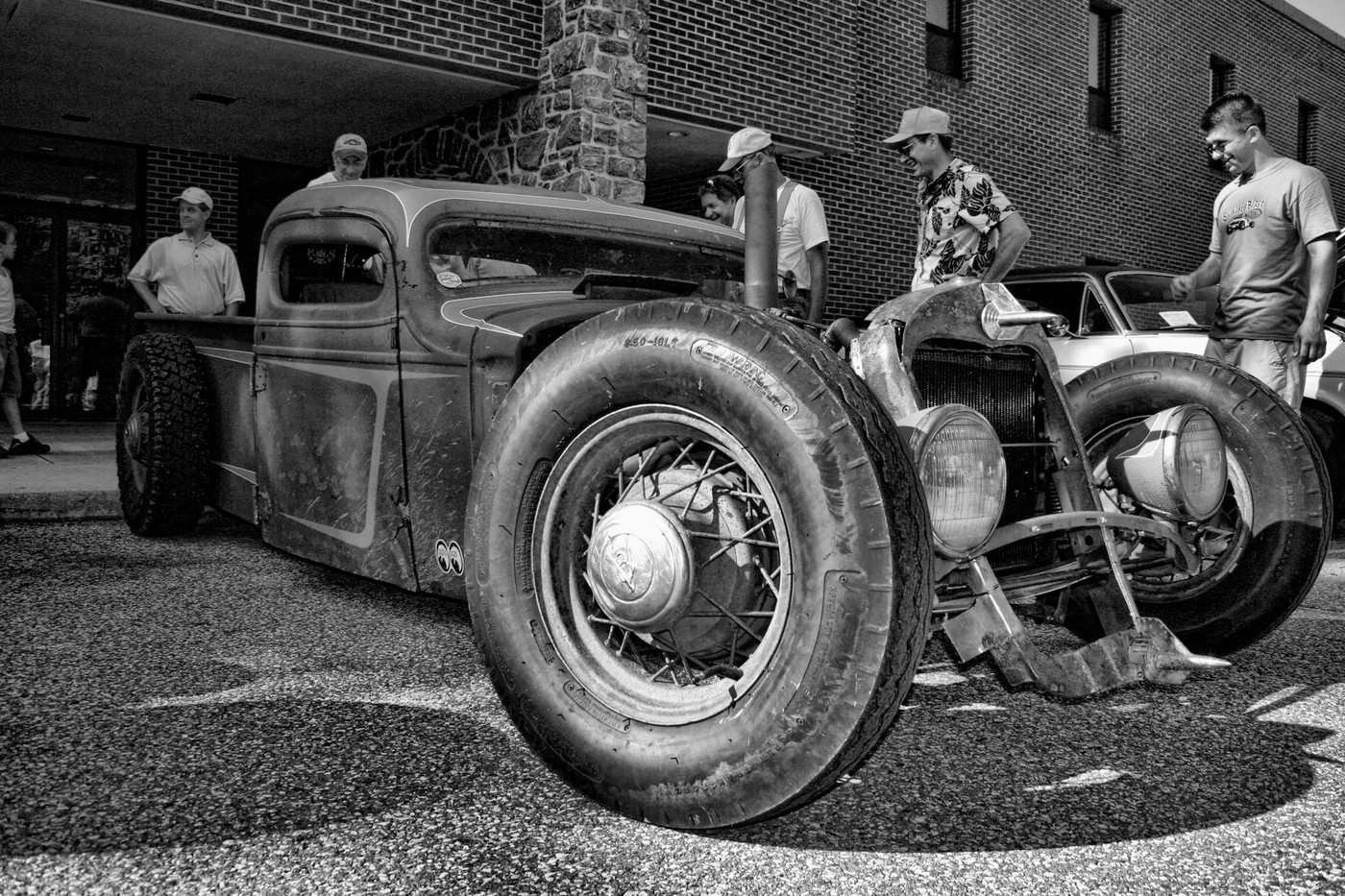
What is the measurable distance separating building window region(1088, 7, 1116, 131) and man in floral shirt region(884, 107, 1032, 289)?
45.5 ft

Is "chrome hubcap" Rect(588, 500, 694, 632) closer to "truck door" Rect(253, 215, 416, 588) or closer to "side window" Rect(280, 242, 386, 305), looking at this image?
"truck door" Rect(253, 215, 416, 588)

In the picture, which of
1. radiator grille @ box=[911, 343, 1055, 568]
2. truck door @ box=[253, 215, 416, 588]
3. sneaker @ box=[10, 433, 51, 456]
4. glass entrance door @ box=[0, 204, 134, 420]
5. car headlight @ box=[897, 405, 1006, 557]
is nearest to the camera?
car headlight @ box=[897, 405, 1006, 557]

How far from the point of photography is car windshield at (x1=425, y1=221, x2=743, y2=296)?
3424 millimetres

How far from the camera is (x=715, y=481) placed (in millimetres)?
2139

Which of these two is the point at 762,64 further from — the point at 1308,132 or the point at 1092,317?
the point at 1308,132

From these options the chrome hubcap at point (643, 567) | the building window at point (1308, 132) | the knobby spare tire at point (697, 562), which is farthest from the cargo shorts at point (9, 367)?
the building window at point (1308, 132)

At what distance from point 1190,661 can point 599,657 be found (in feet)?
4.45

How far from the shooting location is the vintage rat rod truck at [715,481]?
1759 millimetres

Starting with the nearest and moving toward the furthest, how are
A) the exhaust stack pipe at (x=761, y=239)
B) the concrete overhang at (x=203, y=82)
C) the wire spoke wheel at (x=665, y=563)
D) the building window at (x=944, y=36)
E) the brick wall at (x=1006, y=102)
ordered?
the wire spoke wheel at (x=665, y=563) → the exhaust stack pipe at (x=761, y=239) → the concrete overhang at (x=203, y=82) → the brick wall at (x=1006, y=102) → the building window at (x=944, y=36)

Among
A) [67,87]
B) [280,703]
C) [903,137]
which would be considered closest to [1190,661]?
[280,703]

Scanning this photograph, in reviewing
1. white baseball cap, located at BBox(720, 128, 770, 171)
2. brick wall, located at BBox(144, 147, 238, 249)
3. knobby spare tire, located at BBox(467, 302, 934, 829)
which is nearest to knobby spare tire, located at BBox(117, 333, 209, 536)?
white baseball cap, located at BBox(720, 128, 770, 171)

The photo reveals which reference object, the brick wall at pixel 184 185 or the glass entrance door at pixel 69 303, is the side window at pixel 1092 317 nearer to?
the brick wall at pixel 184 185

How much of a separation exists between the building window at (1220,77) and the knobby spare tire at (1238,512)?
18280 millimetres

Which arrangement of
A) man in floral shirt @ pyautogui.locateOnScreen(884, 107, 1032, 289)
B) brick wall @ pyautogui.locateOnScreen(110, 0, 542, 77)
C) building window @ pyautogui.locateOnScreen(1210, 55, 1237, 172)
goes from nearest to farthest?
man in floral shirt @ pyautogui.locateOnScreen(884, 107, 1032, 289) < brick wall @ pyautogui.locateOnScreen(110, 0, 542, 77) < building window @ pyautogui.locateOnScreen(1210, 55, 1237, 172)
